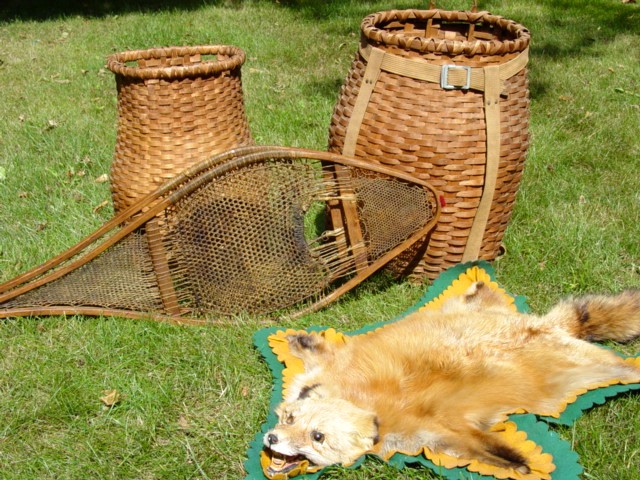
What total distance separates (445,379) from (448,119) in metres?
1.20

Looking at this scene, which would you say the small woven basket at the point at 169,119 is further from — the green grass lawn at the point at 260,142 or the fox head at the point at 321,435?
the fox head at the point at 321,435

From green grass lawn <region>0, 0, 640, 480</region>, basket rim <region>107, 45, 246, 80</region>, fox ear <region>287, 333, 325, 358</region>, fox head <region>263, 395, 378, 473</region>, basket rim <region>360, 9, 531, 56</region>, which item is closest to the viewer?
fox head <region>263, 395, 378, 473</region>

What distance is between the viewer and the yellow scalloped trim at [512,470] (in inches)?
83.1

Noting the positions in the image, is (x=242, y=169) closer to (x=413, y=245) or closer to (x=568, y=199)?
(x=413, y=245)

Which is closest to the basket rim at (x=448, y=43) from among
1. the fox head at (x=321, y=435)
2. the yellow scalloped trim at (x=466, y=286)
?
the yellow scalloped trim at (x=466, y=286)

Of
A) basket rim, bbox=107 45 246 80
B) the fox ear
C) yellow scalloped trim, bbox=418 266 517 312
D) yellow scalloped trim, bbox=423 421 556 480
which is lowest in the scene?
yellow scalloped trim, bbox=423 421 556 480

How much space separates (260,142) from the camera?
16.1 feet

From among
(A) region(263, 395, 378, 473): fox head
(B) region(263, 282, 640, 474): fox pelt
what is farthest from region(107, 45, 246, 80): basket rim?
(A) region(263, 395, 378, 473): fox head

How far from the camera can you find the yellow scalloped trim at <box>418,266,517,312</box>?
10.0ft

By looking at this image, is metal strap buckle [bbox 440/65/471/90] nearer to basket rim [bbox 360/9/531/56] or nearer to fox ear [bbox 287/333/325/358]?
basket rim [bbox 360/9/531/56]

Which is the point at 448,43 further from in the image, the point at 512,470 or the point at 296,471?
the point at 296,471

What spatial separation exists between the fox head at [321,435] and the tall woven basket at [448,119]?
4.14 feet

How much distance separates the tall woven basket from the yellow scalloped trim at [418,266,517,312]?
10cm

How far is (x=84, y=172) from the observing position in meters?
4.53
